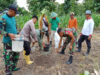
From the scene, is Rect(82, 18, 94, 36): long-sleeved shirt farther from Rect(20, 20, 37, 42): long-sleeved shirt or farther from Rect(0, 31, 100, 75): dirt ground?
Rect(20, 20, 37, 42): long-sleeved shirt

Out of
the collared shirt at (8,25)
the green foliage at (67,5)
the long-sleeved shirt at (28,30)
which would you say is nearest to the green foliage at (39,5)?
the green foliage at (67,5)

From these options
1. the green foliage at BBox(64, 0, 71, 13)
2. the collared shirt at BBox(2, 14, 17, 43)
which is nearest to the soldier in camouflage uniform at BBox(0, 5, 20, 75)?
the collared shirt at BBox(2, 14, 17, 43)

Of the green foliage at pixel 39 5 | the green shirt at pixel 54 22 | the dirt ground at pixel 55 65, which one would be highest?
the green foliage at pixel 39 5

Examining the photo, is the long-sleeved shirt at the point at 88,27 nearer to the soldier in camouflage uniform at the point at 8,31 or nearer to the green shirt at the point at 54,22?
the green shirt at the point at 54,22

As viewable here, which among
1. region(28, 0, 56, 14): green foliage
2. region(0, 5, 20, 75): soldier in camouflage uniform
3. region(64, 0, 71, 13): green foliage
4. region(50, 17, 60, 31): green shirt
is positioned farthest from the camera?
region(64, 0, 71, 13): green foliage

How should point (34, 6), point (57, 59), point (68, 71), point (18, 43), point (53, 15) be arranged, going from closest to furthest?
1. point (18, 43)
2. point (68, 71)
3. point (57, 59)
4. point (53, 15)
5. point (34, 6)

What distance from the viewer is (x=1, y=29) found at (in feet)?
7.57

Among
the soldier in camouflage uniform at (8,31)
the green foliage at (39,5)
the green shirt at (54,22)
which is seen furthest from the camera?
the green foliage at (39,5)

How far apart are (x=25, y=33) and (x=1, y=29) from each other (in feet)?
2.70

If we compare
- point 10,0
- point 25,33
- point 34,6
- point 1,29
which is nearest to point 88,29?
point 25,33

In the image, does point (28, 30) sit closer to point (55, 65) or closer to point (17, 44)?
point (17, 44)

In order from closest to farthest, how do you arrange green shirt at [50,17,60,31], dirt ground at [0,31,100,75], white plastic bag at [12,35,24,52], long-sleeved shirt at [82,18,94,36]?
white plastic bag at [12,35,24,52] < dirt ground at [0,31,100,75] < long-sleeved shirt at [82,18,94,36] < green shirt at [50,17,60,31]

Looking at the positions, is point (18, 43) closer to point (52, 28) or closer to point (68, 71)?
point (68, 71)

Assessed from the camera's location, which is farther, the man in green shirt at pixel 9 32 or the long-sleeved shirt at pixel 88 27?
the long-sleeved shirt at pixel 88 27
